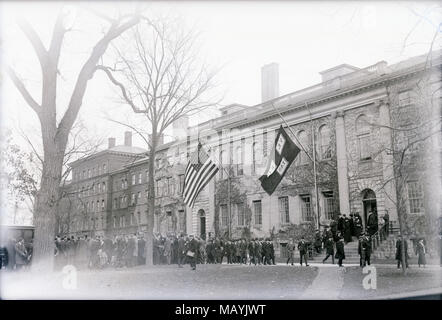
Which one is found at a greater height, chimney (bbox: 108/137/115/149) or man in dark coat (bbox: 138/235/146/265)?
chimney (bbox: 108/137/115/149)

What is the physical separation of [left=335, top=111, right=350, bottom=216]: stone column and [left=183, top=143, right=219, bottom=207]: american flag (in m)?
8.39

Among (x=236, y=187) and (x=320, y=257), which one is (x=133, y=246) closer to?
(x=320, y=257)

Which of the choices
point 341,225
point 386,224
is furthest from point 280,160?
point 386,224

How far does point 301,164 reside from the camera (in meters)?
21.0

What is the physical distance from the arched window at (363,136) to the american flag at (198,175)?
274 inches

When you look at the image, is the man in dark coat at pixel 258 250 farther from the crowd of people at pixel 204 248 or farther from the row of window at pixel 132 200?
the row of window at pixel 132 200

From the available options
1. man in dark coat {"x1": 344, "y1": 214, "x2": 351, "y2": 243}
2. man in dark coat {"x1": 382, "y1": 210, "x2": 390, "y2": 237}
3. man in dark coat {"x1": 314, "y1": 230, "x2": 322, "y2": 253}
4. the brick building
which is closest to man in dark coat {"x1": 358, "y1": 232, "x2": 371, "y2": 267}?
the brick building

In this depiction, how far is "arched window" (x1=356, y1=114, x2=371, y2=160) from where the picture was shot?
52.9ft

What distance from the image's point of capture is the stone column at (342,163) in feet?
61.5

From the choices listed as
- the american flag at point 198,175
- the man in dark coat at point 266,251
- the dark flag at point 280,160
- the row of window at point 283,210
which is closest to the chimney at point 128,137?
the american flag at point 198,175

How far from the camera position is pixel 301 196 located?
71.7ft

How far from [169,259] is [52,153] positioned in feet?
34.1

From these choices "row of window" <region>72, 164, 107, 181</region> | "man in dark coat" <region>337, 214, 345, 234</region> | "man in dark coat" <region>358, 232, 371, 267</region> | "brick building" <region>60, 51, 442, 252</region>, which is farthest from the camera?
"row of window" <region>72, 164, 107, 181</region>

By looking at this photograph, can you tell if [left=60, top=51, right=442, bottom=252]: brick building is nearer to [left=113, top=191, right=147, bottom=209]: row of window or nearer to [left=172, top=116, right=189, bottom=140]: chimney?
[left=172, top=116, right=189, bottom=140]: chimney
